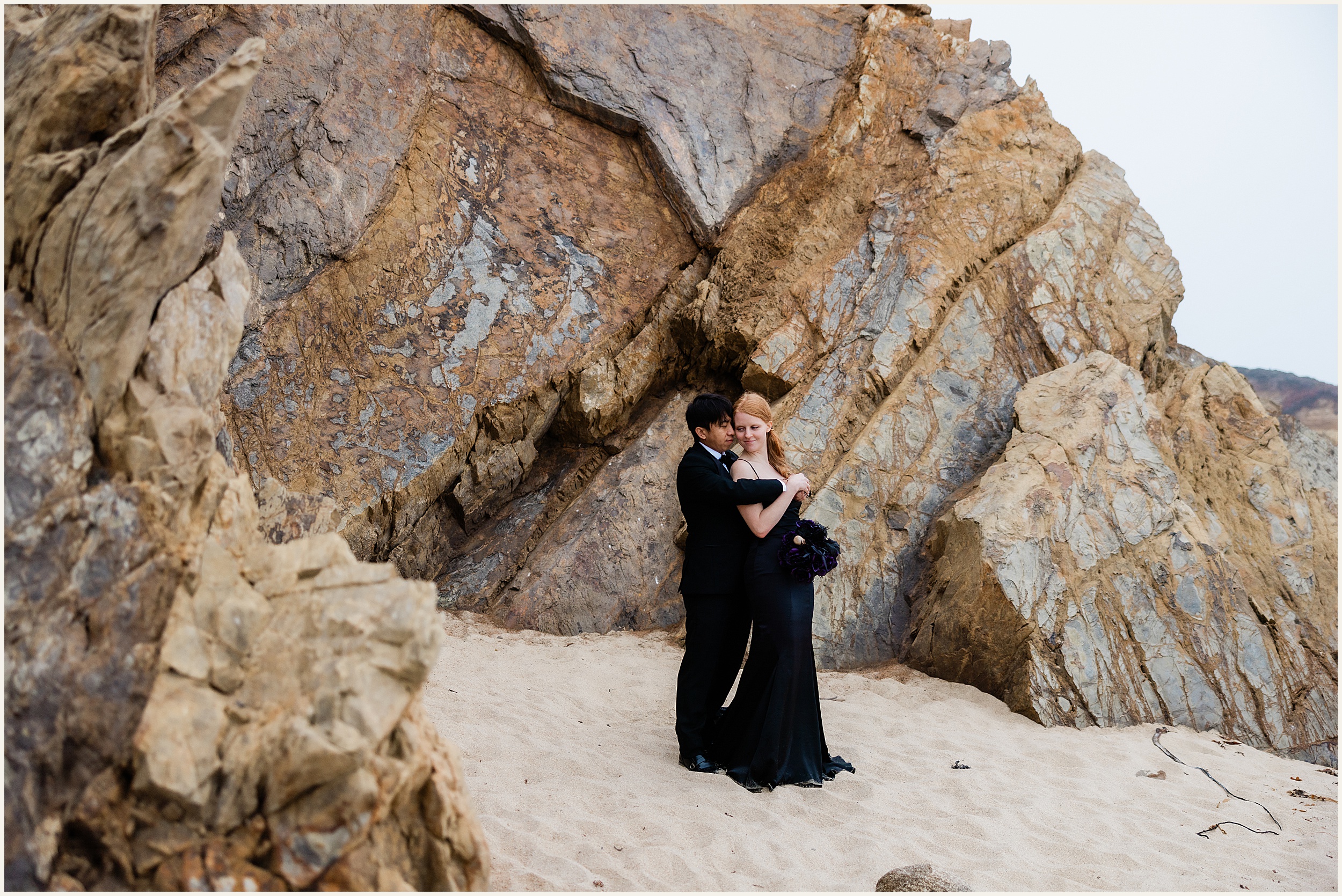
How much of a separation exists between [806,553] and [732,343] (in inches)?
145

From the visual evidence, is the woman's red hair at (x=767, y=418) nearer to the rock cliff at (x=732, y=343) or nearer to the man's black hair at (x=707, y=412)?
the man's black hair at (x=707, y=412)

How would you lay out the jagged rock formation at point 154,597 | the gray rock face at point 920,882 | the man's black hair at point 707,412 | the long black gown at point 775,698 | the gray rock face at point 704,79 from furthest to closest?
the gray rock face at point 704,79, the man's black hair at point 707,412, the long black gown at point 775,698, the gray rock face at point 920,882, the jagged rock formation at point 154,597

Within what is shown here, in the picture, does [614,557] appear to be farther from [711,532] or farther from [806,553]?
[806,553]

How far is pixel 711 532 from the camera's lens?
175 inches

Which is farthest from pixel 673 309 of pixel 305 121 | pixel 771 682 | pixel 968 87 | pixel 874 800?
pixel 874 800

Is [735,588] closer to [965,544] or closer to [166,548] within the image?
[965,544]

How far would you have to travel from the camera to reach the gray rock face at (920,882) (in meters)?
2.97

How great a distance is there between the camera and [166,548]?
2396 millimetres

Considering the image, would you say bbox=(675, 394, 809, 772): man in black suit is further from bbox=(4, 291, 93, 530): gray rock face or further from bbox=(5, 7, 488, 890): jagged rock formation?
bbox=(4, 291, 93, 530): gray rock face

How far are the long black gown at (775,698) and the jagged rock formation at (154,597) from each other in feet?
6.13

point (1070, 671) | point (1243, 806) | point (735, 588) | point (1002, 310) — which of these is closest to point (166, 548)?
point (735, 588)

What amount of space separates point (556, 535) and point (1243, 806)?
4763mm

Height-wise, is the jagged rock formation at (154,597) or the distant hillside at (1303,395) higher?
the distant hillside at (1303,395)

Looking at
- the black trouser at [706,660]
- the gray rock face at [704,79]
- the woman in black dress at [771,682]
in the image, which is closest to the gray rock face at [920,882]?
the woman in black dress at [771,682]
